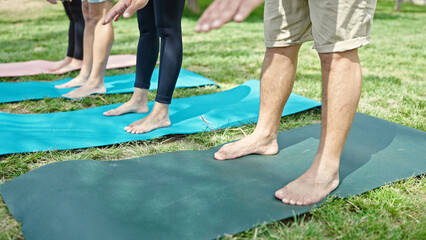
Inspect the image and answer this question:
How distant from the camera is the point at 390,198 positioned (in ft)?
5.37

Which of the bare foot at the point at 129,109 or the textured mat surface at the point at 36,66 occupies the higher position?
the bare foot at the point at 129,109

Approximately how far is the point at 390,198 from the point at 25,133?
1.98 m

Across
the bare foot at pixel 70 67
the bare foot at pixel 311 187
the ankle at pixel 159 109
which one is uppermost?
the bare foot at pixel 311 187

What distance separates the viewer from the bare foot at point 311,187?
1.56 metres

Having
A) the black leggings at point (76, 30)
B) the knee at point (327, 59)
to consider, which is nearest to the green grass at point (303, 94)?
the black leggings at point (76, 30)

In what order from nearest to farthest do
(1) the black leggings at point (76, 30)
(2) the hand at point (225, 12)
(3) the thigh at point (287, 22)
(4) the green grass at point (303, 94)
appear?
(2) the hand at point (225, 12) → (4) the green grass at point (303, 94) → (3) the thigh at point (287, 22) → (1) the black leggings at point (76, 30)

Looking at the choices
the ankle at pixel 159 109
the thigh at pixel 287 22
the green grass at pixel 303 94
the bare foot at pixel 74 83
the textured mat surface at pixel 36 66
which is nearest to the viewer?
the green grass at pixel 303 94

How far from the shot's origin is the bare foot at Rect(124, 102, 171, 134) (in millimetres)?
2420

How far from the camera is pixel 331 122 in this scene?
5.25 feet

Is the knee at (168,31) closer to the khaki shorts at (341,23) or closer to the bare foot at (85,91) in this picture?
the khaki shorts at (341,23)

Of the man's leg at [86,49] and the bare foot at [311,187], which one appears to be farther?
the man's leg at [86,49]

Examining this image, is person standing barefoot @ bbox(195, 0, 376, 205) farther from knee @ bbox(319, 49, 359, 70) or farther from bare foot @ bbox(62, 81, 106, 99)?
bare foot @ bbox(62, 81, 106, 99)

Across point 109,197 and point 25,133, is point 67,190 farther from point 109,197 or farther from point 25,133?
point 25,133

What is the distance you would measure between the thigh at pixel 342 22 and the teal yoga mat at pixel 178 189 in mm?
608
